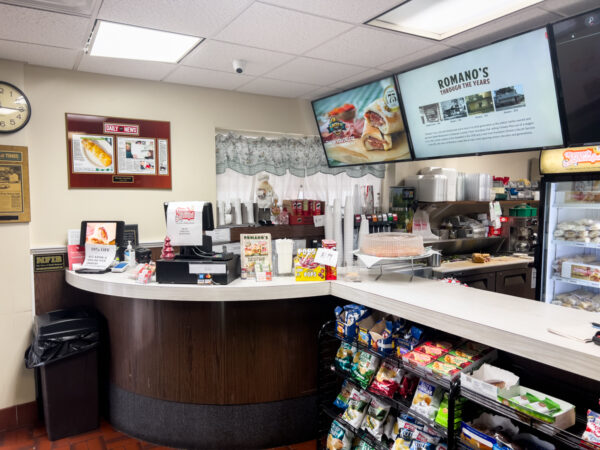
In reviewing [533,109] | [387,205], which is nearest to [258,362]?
[533,109]

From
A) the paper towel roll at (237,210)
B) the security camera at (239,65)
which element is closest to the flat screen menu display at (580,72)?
the security camera at (239,65)

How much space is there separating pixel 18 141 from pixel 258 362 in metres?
2.51

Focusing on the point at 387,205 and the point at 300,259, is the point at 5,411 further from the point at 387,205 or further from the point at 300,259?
the point at 387,205

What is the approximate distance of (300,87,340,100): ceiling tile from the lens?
4.27 m

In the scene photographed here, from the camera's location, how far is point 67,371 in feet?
10.3

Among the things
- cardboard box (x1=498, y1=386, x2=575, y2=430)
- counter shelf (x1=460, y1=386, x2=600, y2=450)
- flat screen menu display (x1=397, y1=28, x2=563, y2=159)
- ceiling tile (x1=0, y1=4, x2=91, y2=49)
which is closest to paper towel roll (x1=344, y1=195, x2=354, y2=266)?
flat screen menu display (x1=397, y1=28, x2=563, y2=159)

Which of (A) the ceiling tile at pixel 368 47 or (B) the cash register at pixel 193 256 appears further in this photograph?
(A) the ceiling tile at pixel 368 47

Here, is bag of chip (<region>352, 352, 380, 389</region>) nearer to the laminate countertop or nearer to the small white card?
the laminate countertop

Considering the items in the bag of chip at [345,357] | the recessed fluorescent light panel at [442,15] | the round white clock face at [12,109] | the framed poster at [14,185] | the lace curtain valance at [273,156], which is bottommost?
the bag of chip at [345,357]

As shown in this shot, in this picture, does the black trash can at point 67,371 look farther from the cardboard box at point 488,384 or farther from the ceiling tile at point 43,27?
the cardboard box at point 488,384

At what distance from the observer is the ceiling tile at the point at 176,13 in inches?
91.6

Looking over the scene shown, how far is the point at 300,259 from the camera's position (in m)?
2.72

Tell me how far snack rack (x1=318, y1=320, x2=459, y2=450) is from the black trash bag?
1.74m

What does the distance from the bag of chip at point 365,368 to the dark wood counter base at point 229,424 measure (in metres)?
0.76
